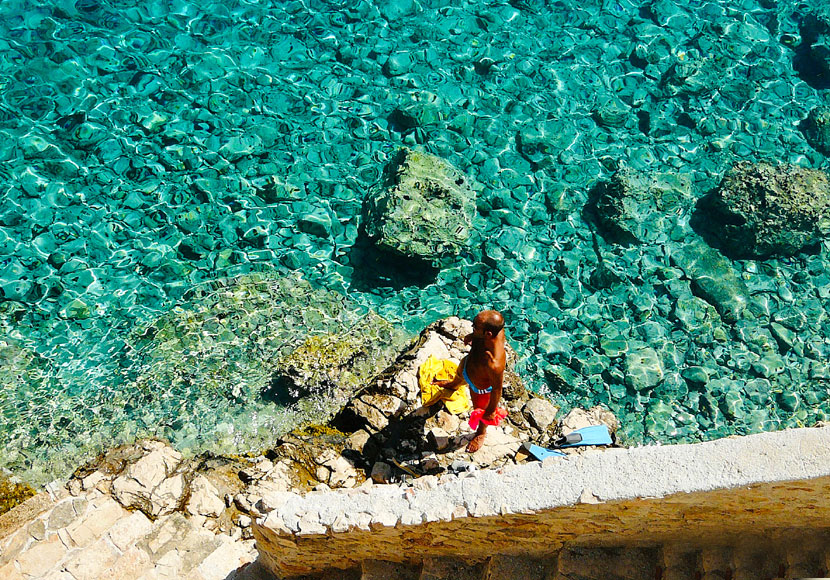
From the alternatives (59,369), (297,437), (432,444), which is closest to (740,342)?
(432,444)

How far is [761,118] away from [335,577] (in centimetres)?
994

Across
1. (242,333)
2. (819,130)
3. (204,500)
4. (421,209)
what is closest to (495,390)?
(204,500)

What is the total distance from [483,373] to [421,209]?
378cm

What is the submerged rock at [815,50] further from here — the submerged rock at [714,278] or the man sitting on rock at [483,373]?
the man sitting on rock at [483,373]

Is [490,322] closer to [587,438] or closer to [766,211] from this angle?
[587,438]

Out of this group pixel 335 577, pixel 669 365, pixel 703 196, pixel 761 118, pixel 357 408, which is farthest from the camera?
pixel 761 118

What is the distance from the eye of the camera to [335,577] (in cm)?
567

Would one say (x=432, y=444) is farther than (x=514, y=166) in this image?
No

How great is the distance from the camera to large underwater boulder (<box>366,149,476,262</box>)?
941cm

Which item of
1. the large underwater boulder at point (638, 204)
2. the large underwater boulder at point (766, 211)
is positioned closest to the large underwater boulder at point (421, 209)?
the large underwater boulder at point (638, 204)

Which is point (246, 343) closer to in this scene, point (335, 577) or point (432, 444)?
point (432, 444)

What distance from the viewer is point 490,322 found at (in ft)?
19.6

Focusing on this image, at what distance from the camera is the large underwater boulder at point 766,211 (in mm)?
10180

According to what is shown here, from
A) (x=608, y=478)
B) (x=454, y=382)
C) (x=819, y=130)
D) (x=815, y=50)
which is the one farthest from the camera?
(x=815, y=50)
